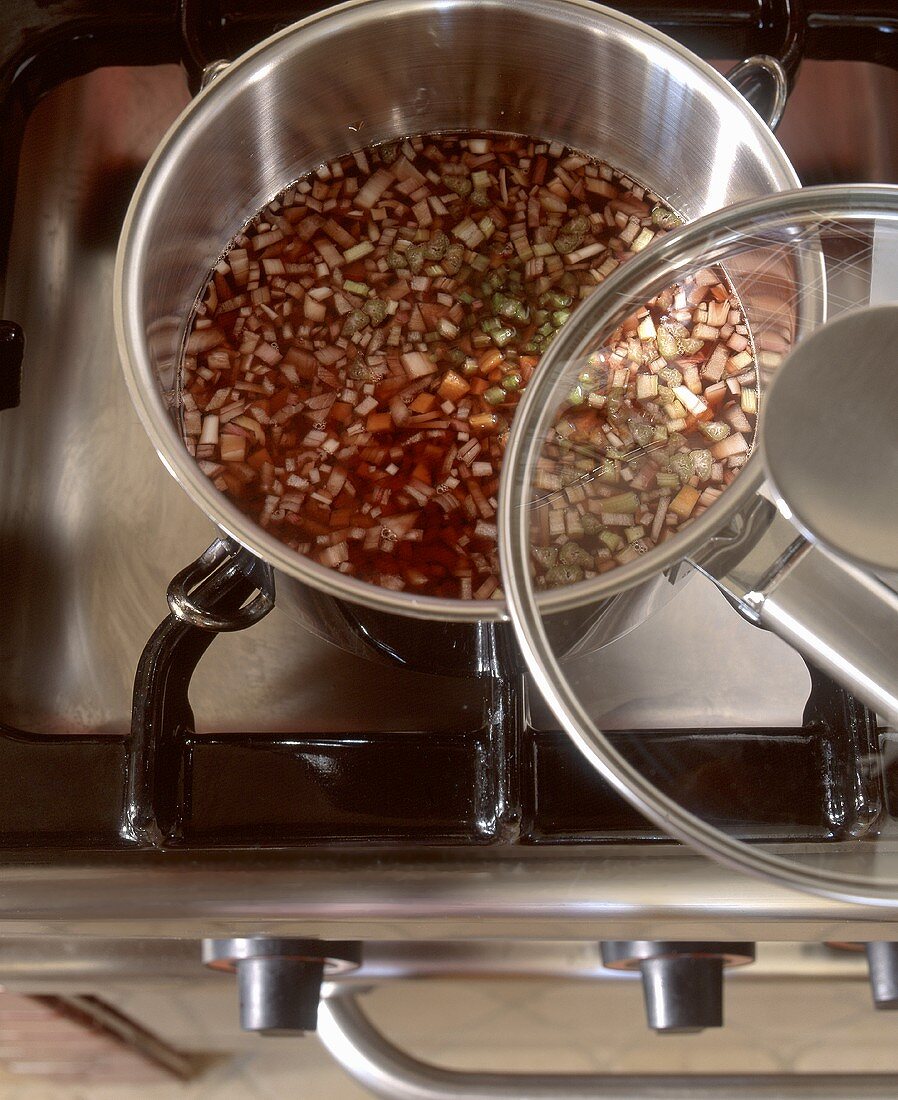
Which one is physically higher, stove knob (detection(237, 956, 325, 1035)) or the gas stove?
the gas stove

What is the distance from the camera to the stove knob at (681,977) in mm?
620

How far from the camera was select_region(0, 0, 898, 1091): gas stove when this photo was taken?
0.50 meters

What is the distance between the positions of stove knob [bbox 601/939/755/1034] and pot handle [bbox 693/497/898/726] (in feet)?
0.91

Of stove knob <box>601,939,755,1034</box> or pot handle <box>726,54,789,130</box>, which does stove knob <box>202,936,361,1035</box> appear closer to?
stove knob <box>601,939,755,1034</box>

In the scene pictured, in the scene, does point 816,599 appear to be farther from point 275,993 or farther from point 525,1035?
point 525,1035

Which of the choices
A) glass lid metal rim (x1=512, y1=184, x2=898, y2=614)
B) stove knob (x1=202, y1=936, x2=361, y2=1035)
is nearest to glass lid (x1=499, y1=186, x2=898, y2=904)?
glass lid metal rim (x1=512, y1=184, x2=898, y2=614)

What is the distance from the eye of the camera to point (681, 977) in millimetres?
632

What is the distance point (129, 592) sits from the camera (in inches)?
25.7

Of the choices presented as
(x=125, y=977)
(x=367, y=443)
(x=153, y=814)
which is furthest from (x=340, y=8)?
(x=125, y=977)

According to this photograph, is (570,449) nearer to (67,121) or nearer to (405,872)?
(405,872)

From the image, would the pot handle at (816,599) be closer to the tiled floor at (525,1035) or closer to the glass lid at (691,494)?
the glass lid at (691,494)

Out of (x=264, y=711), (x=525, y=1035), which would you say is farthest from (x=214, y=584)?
(x=525, y=1035)

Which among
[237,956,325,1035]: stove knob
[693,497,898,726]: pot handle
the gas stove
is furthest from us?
[237,956,325,1035]: stove knob

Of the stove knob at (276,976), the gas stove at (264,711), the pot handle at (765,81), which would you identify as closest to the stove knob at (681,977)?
the gas stove at (264,711)
